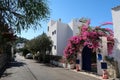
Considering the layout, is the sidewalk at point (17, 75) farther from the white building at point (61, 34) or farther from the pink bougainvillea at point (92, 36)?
the white building at point (61, 34)

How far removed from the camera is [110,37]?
1578 centimetres

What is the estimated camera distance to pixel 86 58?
66.2ft

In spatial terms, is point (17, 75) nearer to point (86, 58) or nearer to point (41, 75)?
point (41, 75)

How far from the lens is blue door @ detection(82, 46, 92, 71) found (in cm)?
1974

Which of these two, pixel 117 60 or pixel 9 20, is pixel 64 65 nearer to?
pixel 117 60

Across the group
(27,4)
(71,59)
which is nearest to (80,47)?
(71,59)

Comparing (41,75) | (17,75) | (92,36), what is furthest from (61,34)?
(17,75)

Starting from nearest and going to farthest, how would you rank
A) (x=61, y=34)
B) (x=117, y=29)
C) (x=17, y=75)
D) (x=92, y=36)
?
1. (x=117, y=29)
2. (x=17, y=75)
3. (x=92, y=36)
4. (x=61, y=34)

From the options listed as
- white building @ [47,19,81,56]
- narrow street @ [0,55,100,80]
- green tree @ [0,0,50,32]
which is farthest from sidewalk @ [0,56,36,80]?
white building @ [47,19,81,56]

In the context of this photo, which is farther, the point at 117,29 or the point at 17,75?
the point at 17,75

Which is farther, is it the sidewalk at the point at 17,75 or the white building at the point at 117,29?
the white building at the point at 117,29

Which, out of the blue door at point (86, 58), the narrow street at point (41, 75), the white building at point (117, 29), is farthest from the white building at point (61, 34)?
the white building at point (117, 29)

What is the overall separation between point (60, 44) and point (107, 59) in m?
18.9

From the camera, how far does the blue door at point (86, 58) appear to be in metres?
19.7
